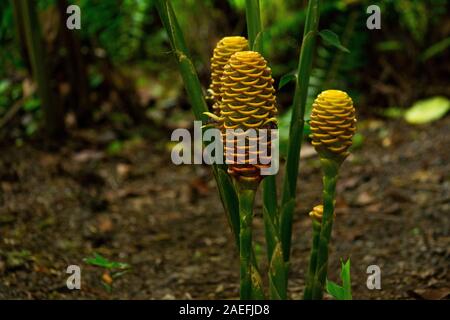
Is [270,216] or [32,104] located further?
[32,104]

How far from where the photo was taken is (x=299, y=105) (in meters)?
1.15

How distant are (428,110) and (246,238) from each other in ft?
6.50

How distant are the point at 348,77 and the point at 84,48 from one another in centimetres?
126

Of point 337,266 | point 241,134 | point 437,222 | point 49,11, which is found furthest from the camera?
point 49,11

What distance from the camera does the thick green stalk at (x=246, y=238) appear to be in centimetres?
108

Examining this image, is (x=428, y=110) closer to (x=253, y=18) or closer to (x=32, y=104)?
(x=32, y=104)

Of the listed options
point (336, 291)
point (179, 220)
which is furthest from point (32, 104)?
point (336, 291)

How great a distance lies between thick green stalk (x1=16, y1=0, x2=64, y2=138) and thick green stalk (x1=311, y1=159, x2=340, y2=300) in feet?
5.44

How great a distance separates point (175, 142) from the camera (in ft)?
9.71

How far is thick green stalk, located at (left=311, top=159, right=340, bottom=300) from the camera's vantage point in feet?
3.72

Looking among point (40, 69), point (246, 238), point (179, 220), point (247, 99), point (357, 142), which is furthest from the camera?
point (357, 142)
